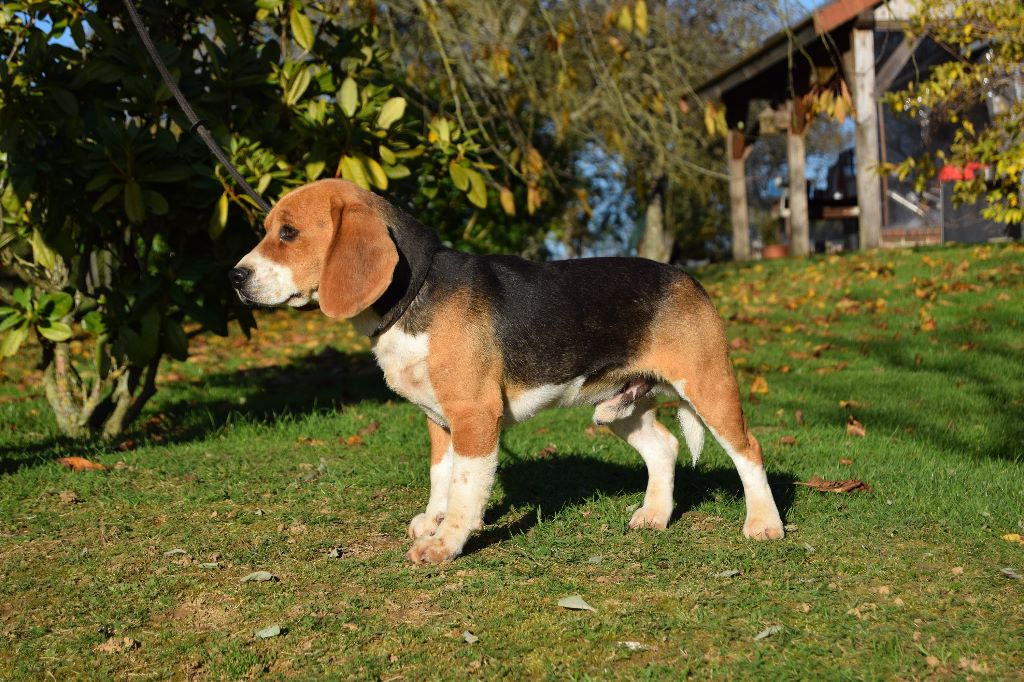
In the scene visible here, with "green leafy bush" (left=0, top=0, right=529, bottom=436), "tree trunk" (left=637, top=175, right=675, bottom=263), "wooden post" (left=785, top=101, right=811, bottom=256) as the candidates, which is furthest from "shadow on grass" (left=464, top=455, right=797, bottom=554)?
"tree trunk" (left=637, top=175, right=675, bottom=263)

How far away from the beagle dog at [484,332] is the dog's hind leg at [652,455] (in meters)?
0.01

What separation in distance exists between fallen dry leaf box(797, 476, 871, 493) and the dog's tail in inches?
37.1

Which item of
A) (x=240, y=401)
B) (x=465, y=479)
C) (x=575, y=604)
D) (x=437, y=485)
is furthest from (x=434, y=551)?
(x=240, y=401)

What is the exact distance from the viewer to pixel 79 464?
268 inches

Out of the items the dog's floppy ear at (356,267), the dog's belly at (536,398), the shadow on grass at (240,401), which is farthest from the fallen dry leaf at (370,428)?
the dog's floppy ear at (356,267)

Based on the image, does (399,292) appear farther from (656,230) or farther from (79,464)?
(656,230)

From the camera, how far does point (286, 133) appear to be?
7703 mm

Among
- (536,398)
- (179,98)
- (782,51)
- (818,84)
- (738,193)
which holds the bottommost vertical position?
(536,398)

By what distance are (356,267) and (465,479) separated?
1.11m

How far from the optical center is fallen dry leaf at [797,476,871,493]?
6070 mm

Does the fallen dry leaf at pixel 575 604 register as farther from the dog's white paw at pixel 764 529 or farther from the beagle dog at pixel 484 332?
the dog's white paw at pixel 764 529

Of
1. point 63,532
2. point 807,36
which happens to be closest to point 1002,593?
point 63,532

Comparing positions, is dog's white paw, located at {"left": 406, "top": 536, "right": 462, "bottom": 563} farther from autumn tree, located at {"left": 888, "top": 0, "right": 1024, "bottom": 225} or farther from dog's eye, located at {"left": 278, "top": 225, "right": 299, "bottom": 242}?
autumn tree, located at {"left": 888, "top": 0, "right": 1024, "bottom": 225}

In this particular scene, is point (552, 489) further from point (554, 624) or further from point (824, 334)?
point (824, 334)
